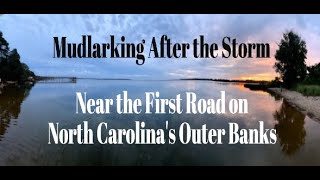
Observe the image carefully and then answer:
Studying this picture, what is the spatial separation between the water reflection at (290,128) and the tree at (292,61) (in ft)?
9.16

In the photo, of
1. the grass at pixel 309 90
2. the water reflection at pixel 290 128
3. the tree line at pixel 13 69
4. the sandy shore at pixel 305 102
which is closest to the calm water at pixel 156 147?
the water reflection at pixel 290 128

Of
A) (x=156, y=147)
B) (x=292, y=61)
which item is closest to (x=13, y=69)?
(x=292, y=61)

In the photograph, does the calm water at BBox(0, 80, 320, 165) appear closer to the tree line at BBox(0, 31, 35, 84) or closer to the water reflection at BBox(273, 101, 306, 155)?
the water reflection at BBox(273, 101, 306, 155)

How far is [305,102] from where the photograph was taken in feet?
48.8

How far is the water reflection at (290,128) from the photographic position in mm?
8953

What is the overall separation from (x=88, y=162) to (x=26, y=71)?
58.0 feet

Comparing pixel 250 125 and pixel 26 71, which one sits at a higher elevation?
pixel 26 71

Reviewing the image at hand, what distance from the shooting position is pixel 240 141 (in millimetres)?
8578

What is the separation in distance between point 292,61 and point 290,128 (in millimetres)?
8123

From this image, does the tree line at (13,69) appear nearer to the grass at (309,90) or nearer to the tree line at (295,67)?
the tree line at (295,67)

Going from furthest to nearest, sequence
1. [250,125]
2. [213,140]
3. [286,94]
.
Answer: [286,94]
[250,125]
[213,140]

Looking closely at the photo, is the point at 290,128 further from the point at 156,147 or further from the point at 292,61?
the point at 292,61
